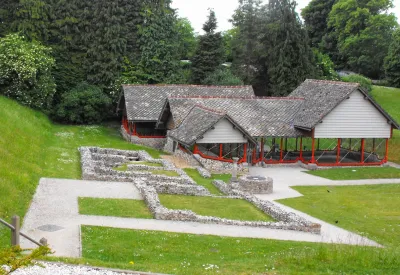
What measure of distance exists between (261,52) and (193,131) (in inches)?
1119

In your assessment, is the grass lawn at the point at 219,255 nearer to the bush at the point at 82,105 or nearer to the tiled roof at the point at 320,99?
the tiled roof at the point at 320,99

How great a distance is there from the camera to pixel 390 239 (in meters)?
21.8

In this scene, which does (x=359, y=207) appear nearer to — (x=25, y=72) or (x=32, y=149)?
(x=32, y=149)

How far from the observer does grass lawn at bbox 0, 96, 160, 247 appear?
2190cm

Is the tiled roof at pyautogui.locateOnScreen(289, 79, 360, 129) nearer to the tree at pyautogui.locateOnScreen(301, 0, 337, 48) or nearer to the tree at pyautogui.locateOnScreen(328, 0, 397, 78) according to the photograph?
the tree at pyautogui.locateOnScreen(328, 0, 397, 78)

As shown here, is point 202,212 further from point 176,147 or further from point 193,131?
point 176,147

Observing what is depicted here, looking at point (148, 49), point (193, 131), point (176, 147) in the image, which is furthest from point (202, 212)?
point (148, 49)

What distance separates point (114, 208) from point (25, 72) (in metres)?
27.9

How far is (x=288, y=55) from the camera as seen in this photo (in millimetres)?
60250

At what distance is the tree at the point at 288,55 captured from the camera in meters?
60.0

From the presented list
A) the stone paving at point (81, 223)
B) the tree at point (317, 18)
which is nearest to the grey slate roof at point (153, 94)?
the stone paving at point (81, 223)

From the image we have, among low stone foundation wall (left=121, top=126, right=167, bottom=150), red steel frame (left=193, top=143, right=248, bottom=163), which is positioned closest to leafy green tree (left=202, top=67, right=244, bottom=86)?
low stone foundation wall (left=121, top=126, right=167, bottom=150)

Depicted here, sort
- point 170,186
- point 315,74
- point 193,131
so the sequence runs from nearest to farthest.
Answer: point 170,186 < point 193,131 < point 315,74

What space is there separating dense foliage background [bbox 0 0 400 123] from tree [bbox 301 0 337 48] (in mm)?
13989
